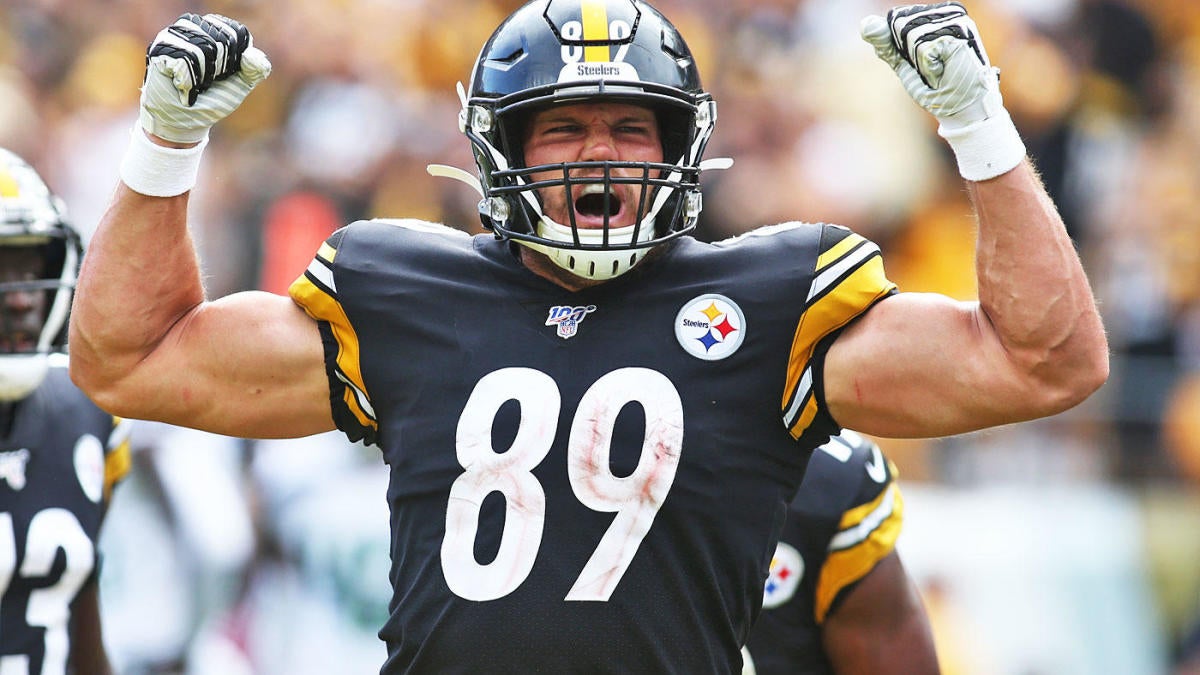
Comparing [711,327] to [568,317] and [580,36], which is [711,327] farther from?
[580,36]

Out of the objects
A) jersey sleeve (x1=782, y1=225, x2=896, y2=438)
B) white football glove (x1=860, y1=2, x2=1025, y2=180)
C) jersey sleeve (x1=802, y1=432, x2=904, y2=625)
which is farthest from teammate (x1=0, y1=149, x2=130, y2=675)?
white football glove (x1=860, y1=2, x2=1025, y2=180)

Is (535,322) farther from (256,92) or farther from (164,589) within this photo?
(256,92)

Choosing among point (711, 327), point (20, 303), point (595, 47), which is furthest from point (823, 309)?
point (20, 303)

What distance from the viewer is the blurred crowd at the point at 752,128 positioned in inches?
298

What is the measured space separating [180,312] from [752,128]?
5.23m

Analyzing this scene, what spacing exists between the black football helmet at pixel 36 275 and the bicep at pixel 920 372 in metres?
2.09

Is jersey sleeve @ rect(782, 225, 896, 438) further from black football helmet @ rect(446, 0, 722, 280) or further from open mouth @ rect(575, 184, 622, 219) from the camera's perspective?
open mouth @ rect(575, 184, 622, 219)

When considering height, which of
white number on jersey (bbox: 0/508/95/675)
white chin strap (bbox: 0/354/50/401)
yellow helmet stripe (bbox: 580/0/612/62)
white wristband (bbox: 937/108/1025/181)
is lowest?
white number on jersey (bbox: 0/508/95/675)

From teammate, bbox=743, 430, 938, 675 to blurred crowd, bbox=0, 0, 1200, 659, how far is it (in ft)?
11.8

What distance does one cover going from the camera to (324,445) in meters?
6.16

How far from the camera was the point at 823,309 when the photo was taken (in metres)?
2.80

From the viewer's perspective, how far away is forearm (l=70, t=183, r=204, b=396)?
285 cm

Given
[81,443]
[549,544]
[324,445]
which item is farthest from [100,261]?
[324,445]

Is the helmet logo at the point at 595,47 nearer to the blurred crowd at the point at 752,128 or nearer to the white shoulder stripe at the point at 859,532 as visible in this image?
the white shoulder stripe at the point at 859,532
